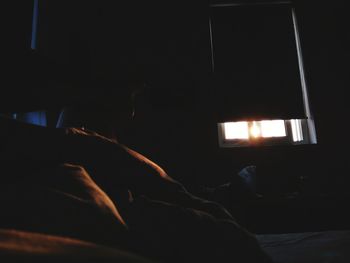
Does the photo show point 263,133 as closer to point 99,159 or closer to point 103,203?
point 99,159

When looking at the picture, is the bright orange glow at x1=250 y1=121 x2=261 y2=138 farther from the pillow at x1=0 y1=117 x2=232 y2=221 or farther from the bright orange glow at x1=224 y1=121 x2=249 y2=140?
the pillow at x1=0 y1=117 x2=232 y2=221

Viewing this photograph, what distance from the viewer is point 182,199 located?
63 centimetres

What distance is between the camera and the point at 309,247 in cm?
98

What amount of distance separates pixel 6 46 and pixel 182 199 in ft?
2.29

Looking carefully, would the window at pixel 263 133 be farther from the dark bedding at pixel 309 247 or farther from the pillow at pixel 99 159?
the pillow at pixel 99 159

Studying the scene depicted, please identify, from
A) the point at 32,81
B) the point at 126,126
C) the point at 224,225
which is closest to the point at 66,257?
the point at 224,225

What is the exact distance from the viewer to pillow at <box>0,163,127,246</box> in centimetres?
36

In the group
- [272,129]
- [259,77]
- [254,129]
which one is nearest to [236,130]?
[254,129]

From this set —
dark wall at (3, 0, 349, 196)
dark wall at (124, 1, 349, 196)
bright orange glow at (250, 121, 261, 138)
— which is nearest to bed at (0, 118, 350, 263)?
dark wall at (3, 0, 349, 196)

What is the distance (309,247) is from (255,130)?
180 centimetres

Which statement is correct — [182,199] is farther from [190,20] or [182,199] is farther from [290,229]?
[190,20]

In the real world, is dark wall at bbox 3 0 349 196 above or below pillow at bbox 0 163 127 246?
above

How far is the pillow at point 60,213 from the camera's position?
1.19 feet

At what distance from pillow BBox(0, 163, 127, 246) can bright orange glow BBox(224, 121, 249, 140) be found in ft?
7.68
